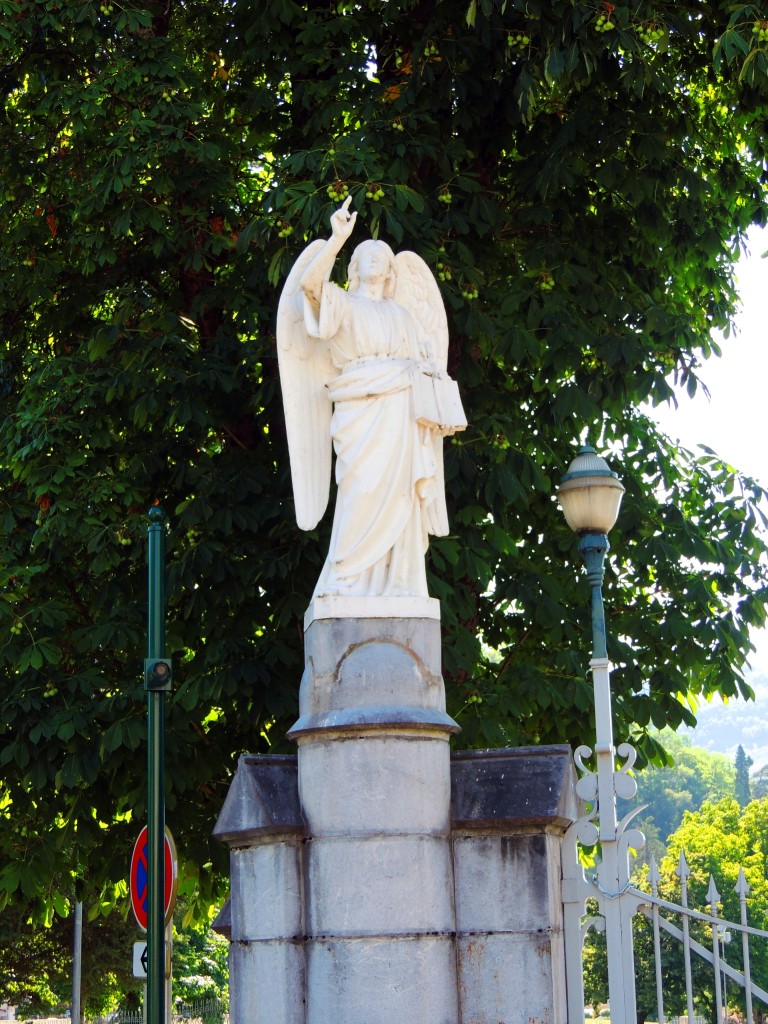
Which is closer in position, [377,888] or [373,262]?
[377,888]

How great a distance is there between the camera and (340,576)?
703 centimetres

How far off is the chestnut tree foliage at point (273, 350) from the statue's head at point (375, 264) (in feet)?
6.49

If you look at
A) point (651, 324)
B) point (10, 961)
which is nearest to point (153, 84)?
point (651, 324)

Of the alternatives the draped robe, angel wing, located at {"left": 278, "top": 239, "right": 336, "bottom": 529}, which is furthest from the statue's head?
angel wing, located at {"left": 278, "top": 239, "right": 336, "bottom": 529}

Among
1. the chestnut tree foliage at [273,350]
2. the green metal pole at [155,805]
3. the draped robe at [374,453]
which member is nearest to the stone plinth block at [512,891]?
the draped robe at [374,453]

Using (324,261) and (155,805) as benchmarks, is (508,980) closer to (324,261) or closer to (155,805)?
(155,805)

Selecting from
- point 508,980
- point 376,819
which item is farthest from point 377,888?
point 508,980

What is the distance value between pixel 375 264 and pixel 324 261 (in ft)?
1.45

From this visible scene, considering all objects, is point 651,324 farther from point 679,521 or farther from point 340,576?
point 340,576

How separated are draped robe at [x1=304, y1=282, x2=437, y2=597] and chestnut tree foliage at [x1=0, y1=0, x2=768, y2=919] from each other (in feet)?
8.00

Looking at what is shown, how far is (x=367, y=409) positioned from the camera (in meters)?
7.27

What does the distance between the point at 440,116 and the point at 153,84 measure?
2169 millimetres

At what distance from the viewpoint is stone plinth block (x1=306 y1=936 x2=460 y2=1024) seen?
636cm

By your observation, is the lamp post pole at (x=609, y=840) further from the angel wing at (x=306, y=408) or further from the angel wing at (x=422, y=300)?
the angel wing at (x=306, y=408)
